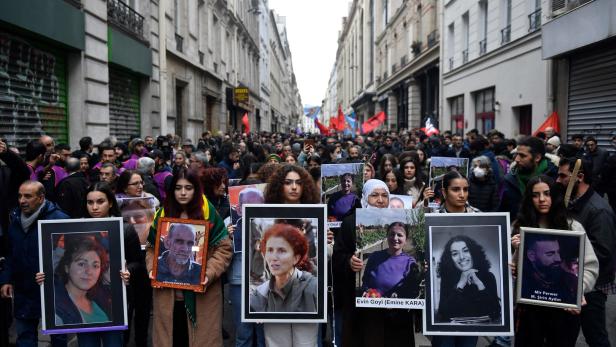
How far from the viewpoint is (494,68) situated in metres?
20.1

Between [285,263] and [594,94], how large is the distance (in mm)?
12470

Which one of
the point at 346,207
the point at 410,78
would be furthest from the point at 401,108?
the point at 346,207

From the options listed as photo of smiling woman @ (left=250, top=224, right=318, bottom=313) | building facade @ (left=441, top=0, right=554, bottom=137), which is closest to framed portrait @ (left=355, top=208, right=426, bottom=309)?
photo of smiling woman @ (left=250, top=224, right=318, bottom=313)

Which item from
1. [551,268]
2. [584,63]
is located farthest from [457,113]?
[551,268]

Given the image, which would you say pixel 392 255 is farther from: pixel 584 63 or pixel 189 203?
pixel 584 63

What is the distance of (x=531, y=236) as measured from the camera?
3.83 metres

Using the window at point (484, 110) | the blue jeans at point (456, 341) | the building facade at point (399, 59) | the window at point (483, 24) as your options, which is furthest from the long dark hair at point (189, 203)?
the building facade at point (399, 59)

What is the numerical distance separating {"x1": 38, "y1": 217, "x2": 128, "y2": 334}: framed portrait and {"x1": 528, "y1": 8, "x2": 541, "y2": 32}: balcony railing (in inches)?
591

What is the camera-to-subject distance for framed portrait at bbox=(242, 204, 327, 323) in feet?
12.6

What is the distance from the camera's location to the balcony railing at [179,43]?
2039 centimetres

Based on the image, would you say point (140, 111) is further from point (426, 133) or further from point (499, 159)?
point (499, 159)

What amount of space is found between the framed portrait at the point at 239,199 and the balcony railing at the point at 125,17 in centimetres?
974

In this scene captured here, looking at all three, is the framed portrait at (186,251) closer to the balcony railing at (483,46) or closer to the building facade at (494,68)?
the building facade at (494,68)

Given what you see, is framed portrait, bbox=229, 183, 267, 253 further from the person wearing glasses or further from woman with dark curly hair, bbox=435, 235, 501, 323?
woman with dark curly hair, bbox=435, 235, 501, 323
